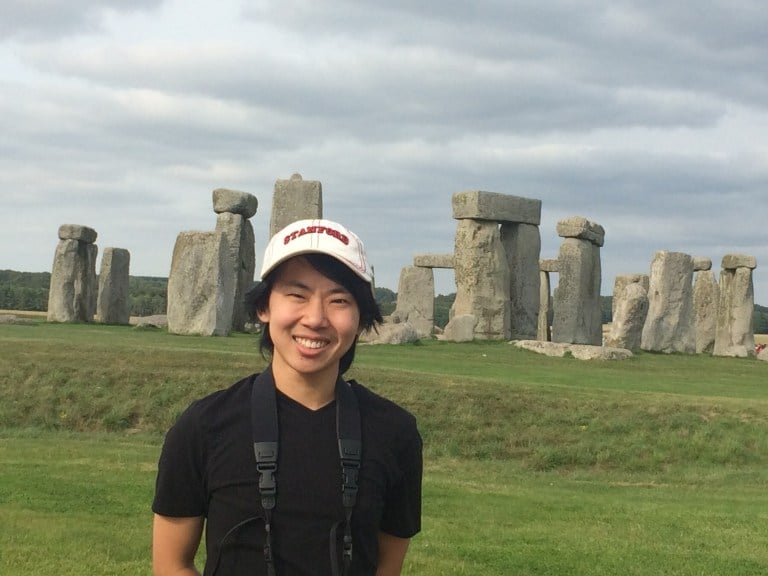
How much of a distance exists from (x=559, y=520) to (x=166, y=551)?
19.6 ft

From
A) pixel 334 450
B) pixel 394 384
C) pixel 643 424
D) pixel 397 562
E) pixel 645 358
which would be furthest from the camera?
pixel 645 358

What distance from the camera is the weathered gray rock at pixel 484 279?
30.3 m

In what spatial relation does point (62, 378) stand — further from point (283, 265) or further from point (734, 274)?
point (734, 274)

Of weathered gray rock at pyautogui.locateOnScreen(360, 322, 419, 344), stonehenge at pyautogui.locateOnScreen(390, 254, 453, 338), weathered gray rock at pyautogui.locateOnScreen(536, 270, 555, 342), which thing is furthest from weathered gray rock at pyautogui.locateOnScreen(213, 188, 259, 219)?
weathered gray rock at pyautogui.locateOnScreen(536, 270, 555, 342)

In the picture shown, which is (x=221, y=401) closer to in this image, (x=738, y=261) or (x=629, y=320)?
(x=629, y=320)

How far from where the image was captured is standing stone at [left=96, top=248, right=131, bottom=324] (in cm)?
3525

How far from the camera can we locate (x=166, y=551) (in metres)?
3.29

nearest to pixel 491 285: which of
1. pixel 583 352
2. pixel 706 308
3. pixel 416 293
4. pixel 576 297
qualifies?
pixel 576 297

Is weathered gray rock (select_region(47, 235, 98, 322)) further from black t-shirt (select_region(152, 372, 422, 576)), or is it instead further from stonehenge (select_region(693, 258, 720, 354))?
black t-shirt (select_region(152, 372, 422, 576))

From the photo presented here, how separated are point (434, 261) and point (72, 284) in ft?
42.8

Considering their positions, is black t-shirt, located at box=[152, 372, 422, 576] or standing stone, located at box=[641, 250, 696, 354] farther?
standing stone, located at box=[641, 250, 696, 354]

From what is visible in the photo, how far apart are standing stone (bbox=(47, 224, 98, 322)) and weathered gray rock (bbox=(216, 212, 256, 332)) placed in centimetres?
766

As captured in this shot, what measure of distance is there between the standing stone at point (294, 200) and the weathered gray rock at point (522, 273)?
7.06 m

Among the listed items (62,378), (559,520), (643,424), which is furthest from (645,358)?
(559,520)
